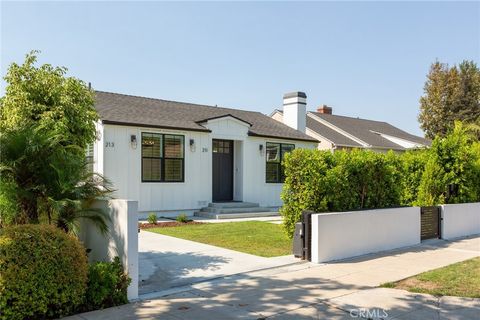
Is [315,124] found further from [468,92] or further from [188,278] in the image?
[188,278]

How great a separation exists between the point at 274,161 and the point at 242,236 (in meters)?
8.12

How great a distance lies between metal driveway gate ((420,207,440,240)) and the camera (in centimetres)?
1124

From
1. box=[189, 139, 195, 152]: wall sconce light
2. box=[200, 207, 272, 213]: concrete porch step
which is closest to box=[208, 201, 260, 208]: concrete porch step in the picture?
box=[200, 207, 272, 213]: concrete porch step

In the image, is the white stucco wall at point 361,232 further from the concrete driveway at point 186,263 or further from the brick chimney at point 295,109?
the brick chimney at point 295,109

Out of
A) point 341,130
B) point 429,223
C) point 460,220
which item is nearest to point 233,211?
point 429,223

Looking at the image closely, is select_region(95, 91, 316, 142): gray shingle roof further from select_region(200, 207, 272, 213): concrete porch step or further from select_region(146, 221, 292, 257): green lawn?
select_region(146, 221, 292, 257): green lawn

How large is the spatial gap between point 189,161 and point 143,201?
2.38 metres

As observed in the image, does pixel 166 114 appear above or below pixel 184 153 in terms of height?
above

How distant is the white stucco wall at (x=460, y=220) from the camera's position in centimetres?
1192

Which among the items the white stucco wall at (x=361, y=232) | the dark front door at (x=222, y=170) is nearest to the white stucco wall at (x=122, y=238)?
the white stucco wall at (x=361, y=232)

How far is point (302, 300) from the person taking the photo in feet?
18.3

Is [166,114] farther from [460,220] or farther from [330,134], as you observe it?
[330,134]

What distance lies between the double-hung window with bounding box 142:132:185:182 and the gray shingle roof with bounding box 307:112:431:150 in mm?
12363

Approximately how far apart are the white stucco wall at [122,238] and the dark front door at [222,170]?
11.3 metres
